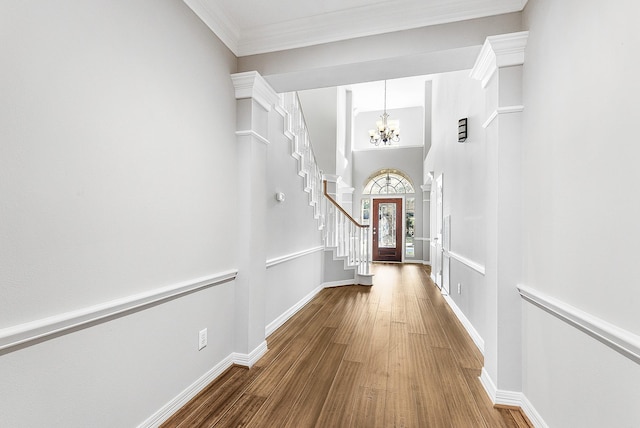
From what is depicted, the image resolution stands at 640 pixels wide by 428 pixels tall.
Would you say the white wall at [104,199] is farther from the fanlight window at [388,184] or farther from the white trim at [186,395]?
the fanlight window at [388,184]

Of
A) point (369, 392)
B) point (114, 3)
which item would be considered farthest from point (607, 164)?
point (114, 3)

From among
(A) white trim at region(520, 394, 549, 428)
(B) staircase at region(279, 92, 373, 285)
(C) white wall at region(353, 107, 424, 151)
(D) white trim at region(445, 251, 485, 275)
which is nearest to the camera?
(A) white trim at region(520, 394, 549, 428)

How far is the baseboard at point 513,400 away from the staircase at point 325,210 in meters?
2.99

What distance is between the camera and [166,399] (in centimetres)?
183

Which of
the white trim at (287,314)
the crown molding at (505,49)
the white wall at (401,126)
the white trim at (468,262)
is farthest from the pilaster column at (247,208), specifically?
the white wall at (401,126)

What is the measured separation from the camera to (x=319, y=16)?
2.29 meters

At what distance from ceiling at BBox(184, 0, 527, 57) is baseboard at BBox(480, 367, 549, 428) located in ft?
8.07

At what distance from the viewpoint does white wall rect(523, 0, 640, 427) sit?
1.10m

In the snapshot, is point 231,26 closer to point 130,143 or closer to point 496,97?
point 130,143

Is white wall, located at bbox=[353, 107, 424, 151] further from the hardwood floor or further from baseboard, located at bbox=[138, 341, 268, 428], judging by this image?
baseboard, located at bbox=[138, 341, 268, 428]

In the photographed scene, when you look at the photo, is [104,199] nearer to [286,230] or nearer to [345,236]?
[286,230]

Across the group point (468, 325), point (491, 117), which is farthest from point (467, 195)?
point (491, 117)

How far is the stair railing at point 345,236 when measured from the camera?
215 inches

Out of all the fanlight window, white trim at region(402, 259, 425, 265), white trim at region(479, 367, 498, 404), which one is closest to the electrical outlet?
white trim at region(479, 367, 498, 404)
